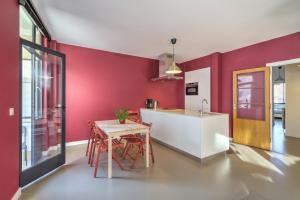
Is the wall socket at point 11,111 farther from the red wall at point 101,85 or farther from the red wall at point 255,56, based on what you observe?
the red wall at point 255,56

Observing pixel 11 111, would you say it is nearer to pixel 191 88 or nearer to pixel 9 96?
pixel 9 96

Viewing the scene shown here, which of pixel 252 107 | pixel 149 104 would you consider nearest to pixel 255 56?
pixel 252 107

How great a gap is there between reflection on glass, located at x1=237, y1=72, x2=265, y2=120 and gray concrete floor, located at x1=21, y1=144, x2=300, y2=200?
1226 millimetres

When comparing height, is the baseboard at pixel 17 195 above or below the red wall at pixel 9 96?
below

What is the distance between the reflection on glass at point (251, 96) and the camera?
4.13 meters

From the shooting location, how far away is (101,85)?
476 centimetres

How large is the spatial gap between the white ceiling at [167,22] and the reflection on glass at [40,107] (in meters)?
0.79

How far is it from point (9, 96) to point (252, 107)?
5.05 meters

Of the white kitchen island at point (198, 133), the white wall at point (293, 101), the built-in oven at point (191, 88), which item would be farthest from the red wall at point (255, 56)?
A: the white wall at point (293, 101)

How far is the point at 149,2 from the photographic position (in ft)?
7.86

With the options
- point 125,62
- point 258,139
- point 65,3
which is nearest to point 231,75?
point 258,139

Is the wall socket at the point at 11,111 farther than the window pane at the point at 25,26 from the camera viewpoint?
No

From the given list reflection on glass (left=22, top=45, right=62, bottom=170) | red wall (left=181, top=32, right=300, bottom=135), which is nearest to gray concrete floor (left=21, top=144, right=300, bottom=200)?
reflection on glass (left=22, top=45, right=62, bottom=170)

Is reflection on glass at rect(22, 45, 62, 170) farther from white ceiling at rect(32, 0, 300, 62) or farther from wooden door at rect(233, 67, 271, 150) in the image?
wooden door at rect(233, 67, 271, 150)
